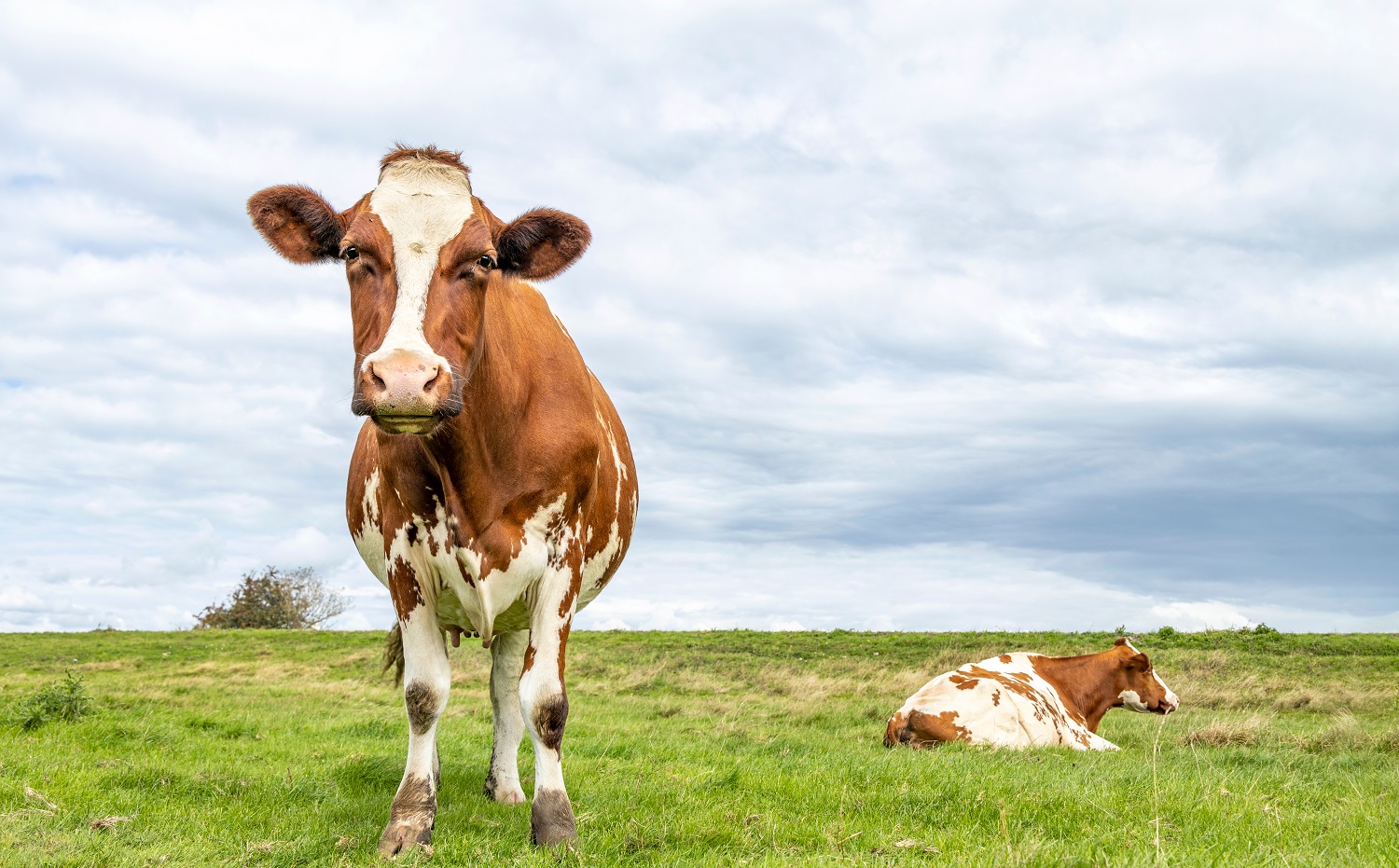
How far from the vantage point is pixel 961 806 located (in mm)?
6262

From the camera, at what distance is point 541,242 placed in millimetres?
5844

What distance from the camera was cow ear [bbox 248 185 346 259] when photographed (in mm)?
5781

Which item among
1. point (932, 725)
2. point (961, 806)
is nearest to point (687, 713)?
point (932, 725)

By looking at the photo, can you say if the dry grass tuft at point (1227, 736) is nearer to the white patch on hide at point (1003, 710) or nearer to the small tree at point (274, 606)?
the white patch on hide at point (1003, 710)

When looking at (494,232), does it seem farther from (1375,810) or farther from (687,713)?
(687,713)

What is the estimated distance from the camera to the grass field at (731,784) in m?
5.31

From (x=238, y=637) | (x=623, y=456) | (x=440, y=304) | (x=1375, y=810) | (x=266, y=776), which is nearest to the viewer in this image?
(x=440, y=304)

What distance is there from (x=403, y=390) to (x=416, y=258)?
2.98 ft

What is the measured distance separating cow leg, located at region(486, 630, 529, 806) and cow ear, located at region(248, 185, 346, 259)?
3.05 metres

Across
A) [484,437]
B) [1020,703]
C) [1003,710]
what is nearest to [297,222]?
[484,437]

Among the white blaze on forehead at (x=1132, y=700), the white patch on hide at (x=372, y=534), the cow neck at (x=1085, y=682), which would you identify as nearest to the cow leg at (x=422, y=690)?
the white patch on hide at (x=372, y=534)

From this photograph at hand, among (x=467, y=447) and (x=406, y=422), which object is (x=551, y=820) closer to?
(x=467, y=447)

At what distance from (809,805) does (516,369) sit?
337 centimetres

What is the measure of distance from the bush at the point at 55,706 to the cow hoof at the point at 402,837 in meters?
6.72
